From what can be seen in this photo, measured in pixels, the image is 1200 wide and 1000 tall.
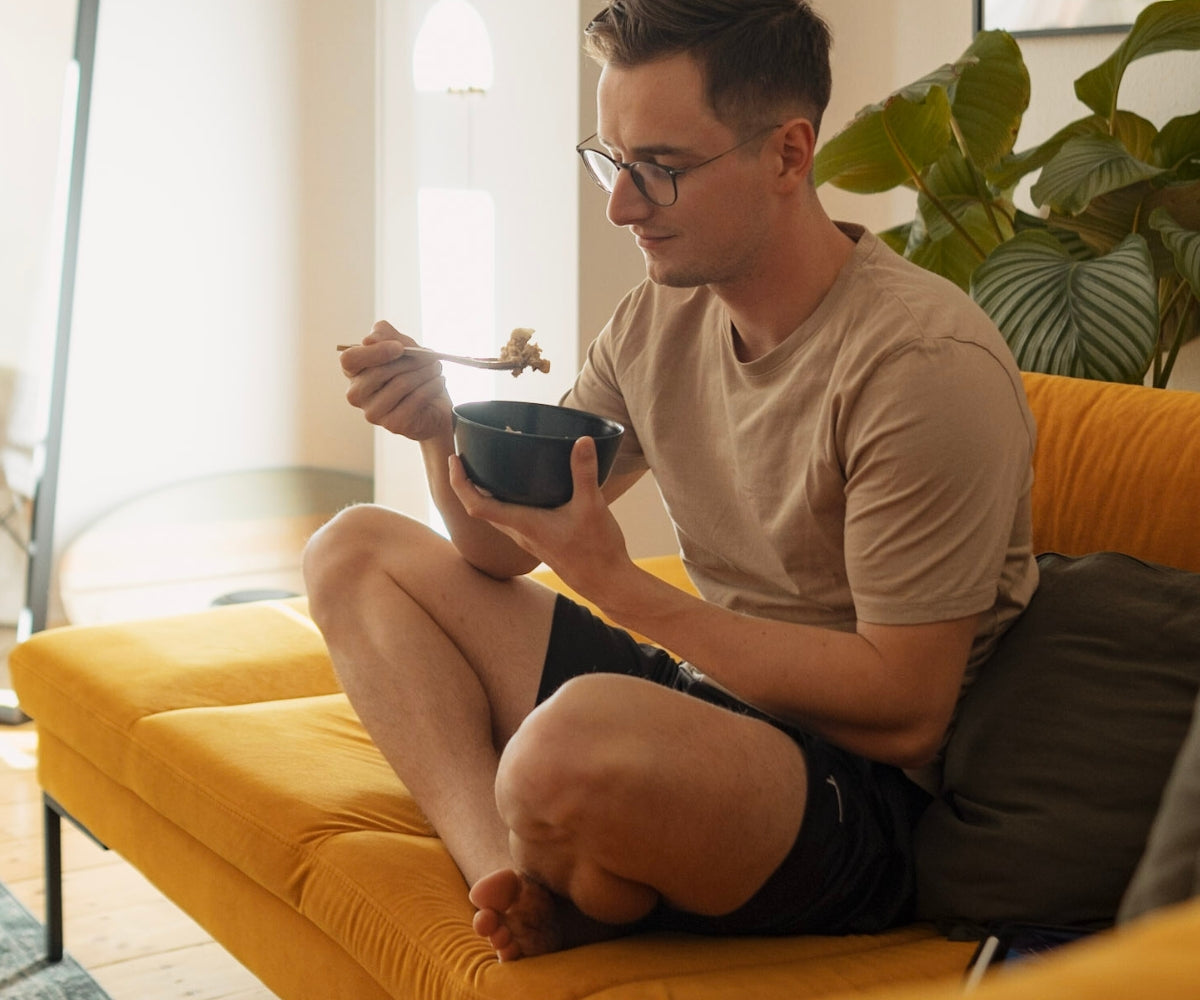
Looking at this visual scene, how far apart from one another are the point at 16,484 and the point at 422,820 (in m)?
2.15

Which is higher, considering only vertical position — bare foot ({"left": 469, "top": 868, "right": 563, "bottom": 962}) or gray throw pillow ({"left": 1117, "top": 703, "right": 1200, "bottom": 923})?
gray throw pillow ({"left": 1117, "top": 703, "right": 1200, "bottom": 923})

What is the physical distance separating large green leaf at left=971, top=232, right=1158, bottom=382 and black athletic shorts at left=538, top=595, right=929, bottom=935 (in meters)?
0.80

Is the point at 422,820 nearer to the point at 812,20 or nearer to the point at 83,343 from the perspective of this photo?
the point at 812,20

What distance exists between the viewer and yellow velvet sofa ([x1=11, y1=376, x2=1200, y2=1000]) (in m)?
1.21

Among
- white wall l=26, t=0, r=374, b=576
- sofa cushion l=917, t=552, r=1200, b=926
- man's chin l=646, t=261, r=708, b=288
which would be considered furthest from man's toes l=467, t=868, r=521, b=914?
white wall l=26, t=0, r=374, b=576

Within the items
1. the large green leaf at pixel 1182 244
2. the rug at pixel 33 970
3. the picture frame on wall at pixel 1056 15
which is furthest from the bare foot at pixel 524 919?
the picture frame on wall at pixel 1056 15

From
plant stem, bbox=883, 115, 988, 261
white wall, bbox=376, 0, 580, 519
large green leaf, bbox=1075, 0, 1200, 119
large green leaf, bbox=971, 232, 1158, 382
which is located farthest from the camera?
white wall, bbox=376, 0, 580, 519

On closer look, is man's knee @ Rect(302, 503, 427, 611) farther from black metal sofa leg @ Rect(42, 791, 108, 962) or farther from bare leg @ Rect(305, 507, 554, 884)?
black metal sofa leg @ Rect(42, 791, 108, 962)

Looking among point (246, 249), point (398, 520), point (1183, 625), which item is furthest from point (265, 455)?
point (1183, 625)

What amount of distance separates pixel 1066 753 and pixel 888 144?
4.40 feet

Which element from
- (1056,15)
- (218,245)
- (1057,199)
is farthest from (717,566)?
(218,245)

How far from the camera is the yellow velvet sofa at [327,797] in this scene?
1207 mm

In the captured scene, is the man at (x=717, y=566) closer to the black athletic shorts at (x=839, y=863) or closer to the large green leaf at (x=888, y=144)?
the black athletic shorts at (x=839, y=863)

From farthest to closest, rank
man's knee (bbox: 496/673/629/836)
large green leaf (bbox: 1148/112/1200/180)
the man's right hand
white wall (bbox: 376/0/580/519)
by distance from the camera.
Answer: white wall (bbox: 376/0/580/519) → large green leaf (bbox: 1148/112/1200/180) → the man's right hand → man's knee (bbox: 496/673/629/836)
